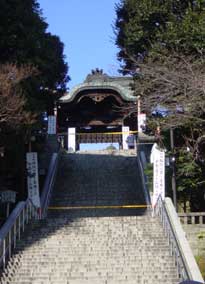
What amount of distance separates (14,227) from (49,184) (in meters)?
6.67

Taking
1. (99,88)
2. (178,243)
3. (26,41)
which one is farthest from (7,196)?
(99,88)

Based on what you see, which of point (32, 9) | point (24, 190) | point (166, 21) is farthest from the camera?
point (24, 190)

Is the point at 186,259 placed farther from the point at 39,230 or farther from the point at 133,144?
the point at 133,144

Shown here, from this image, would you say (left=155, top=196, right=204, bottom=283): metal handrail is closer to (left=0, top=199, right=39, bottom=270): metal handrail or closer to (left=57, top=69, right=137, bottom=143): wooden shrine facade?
(left=0, top=199, right=39, bottom=270): metal handrail

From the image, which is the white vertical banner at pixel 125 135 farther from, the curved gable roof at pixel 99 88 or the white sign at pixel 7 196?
the white sign at pixel 7 196

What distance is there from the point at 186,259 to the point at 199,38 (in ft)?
23.3

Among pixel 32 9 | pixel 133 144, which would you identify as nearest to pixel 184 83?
pixel 32 9

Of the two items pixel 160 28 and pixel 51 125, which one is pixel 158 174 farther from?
pixel 51 125

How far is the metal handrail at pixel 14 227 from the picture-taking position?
16391 millimetres

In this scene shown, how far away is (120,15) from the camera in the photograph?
2375 cm

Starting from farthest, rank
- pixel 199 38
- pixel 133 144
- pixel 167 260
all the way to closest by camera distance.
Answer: pixel 133 144
pixel 199 38
pixel 167 260

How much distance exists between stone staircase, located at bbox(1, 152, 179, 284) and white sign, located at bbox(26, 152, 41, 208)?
758mm

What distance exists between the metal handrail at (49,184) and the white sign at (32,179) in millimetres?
478

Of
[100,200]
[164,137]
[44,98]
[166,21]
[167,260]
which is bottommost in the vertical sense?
[167,260]
